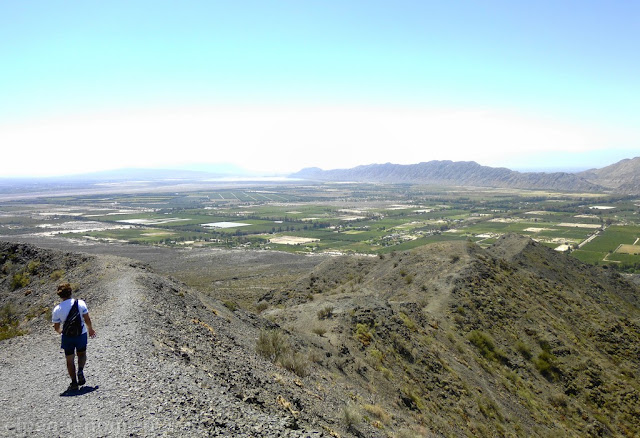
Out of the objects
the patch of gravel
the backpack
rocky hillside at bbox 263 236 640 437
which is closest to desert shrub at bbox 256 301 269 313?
rocky hillside at bbox 263 236 640 437

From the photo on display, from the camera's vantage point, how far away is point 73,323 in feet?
31.4

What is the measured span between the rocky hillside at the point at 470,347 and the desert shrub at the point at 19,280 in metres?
15.5

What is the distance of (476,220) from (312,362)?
14143cm

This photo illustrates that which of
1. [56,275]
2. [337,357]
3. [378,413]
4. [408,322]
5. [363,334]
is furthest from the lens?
[408,322]

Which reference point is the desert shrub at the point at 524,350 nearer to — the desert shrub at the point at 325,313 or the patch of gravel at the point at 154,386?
the desert shrub at the point at 325,313

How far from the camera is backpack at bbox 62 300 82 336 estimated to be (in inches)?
375

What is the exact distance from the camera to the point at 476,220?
145375 millimetres

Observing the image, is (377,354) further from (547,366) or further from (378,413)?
(547,366)

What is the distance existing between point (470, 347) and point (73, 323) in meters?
24.7

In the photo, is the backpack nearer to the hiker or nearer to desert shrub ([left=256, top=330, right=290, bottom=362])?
the hiker

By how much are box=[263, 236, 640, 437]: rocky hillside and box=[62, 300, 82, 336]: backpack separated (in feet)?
28.8

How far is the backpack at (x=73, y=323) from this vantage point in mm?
9531

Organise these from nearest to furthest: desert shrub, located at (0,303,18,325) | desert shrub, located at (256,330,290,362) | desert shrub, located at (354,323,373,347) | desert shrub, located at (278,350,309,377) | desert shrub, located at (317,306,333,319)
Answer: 1. desert shrub, located at (278,350,309,377)
2. desert shrub, located at (256,330,290,362)
3. desert shrub, located at (0,303,18,325)
4. desert shrub, located at (354,323,373,347)
5. desert shrub, located at (317,306,333,319)

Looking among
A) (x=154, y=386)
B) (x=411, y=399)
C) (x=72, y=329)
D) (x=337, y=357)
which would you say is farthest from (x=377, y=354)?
(x=72, y=329)
